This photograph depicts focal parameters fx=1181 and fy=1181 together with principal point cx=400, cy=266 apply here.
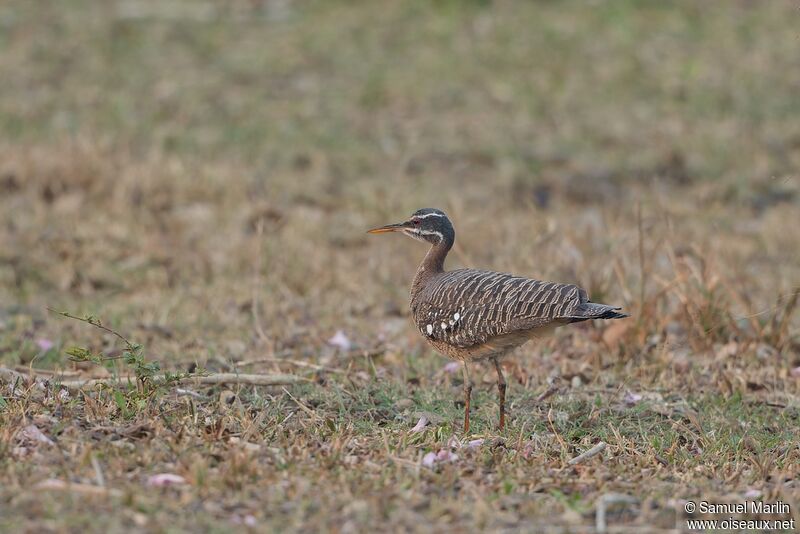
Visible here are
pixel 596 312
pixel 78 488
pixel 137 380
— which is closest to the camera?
pixel 78 488

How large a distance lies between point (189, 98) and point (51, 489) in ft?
26.5

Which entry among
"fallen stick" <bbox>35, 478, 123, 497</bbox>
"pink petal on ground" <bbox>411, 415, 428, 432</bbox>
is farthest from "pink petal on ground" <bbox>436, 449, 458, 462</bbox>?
"fallen stick" <bbox>35, 478, 123, 497</bbox>

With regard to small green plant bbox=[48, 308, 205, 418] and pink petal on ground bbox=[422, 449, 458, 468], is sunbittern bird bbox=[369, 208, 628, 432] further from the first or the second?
small green plant bbox=[48, 308, 205, 418]

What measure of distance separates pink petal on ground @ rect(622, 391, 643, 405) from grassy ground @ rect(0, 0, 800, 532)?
0.27 feet

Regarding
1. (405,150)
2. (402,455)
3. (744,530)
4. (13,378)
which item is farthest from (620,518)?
(405,150)

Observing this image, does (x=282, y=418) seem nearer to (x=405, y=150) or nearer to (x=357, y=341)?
(x=357, y=341)

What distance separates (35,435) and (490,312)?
2065 millimetres

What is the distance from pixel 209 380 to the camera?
5.99 m

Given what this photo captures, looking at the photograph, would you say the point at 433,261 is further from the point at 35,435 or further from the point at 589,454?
the point at 35,435

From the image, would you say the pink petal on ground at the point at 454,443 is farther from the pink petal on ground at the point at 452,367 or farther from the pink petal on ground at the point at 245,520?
the pink petal on ground at the point at 452,367

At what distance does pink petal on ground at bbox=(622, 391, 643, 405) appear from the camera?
626cm

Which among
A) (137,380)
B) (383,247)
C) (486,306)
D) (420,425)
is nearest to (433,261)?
(486,306)

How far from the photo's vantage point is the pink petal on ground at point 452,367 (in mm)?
6715

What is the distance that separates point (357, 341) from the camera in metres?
7.41
